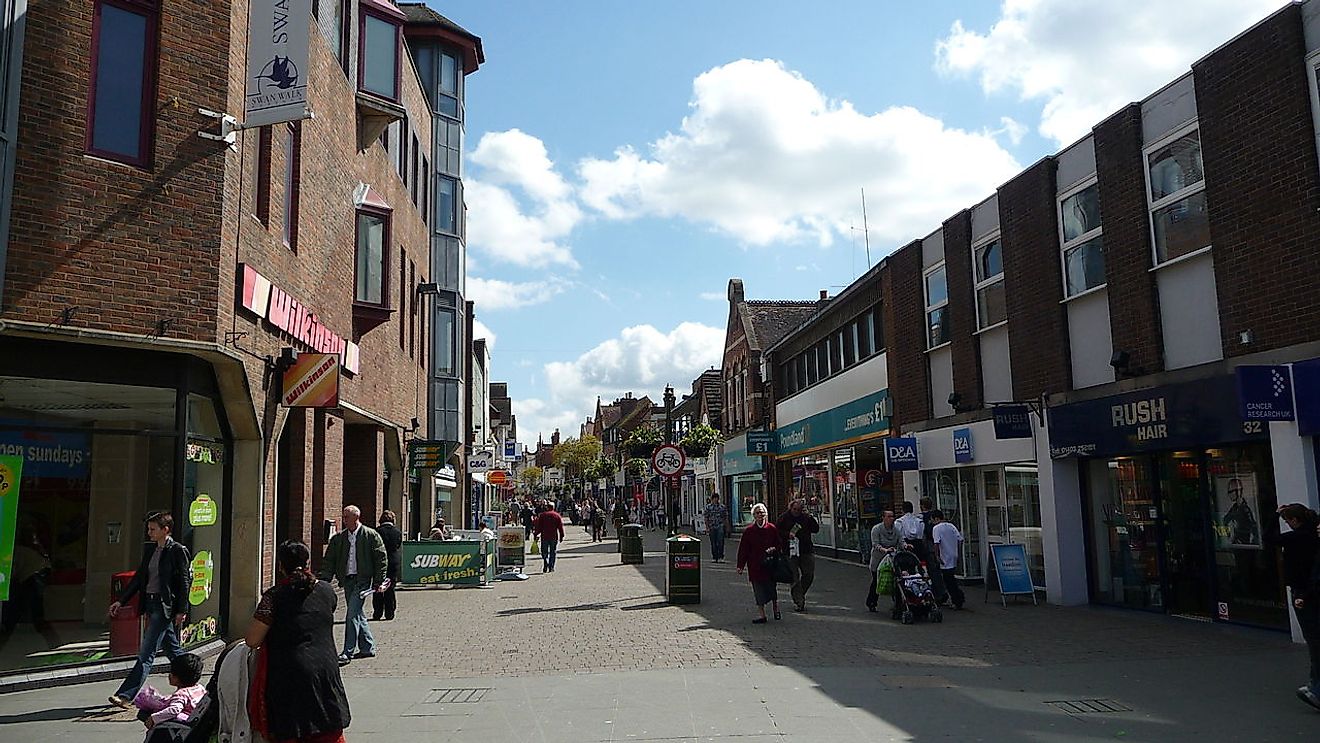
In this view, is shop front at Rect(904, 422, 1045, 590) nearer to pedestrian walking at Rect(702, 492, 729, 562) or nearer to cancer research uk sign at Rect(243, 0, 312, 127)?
pedestrian walking at Rect(702, 492, 729, 562)

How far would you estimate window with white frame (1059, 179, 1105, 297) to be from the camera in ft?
48.9

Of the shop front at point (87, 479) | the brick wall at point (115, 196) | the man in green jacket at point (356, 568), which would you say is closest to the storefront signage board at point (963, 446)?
the man in green jacket at point (356, 568)

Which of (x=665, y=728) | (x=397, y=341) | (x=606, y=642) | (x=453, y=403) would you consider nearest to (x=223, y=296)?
(x=606, y=642)

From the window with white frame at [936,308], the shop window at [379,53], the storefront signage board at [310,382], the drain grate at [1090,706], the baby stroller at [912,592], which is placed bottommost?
the drain grate at [1090,706]

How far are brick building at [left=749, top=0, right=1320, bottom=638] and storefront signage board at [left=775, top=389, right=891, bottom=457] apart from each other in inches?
72.9

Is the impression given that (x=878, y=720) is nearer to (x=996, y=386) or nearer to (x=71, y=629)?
(x=71, y=629)

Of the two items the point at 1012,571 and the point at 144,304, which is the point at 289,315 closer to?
the point at 144,304

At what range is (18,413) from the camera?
34.2ft

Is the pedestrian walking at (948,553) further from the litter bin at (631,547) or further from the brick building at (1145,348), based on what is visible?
the litter bin at (631,547)

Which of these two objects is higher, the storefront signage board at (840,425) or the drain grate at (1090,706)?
the storefront signage board at (840,425)

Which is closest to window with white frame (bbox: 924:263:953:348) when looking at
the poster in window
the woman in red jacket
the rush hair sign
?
the woman in red jacket

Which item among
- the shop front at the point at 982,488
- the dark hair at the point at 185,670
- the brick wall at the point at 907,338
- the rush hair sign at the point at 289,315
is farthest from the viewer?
the brick wall at the point at 907,338

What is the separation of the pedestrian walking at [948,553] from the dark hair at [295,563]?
38.5 feet

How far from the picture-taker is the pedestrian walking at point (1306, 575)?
793 cm
